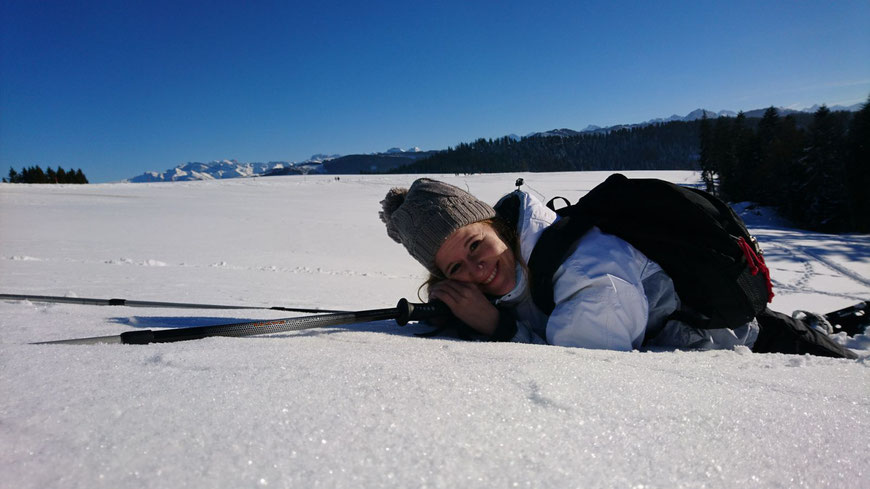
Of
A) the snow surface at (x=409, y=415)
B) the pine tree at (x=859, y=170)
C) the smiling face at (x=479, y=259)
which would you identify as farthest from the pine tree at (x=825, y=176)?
the snow surface at (x=409, y=415)

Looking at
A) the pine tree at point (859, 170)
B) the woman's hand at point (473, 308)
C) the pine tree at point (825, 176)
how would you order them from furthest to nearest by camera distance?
the pine tree at point (825, 176), the pine tree at point (859, 170), the woman's hand at point (473, 308)

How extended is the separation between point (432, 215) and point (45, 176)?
7200 cm

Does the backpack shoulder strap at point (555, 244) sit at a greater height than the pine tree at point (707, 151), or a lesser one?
lesser

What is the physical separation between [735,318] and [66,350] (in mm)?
2555

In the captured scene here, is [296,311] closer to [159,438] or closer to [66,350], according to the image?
[66,350]

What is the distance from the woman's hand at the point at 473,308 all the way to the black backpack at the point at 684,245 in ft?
0.93

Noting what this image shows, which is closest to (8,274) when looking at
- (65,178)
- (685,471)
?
(685,471)

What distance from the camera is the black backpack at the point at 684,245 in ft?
6.33

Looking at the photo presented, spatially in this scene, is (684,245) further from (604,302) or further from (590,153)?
(590,153)

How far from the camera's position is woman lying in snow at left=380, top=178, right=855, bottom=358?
1.87 meters

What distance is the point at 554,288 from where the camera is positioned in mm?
2070

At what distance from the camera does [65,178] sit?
56.1 metres

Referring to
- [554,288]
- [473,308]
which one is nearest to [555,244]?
[554,288]

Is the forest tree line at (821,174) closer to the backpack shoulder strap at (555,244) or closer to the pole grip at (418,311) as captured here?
the backpack shoulder strap at (555,244)
